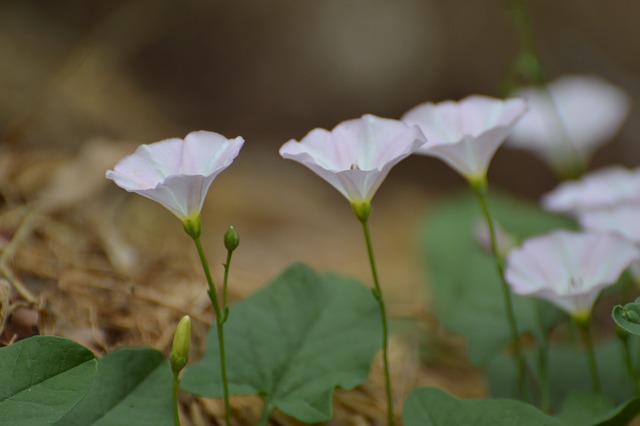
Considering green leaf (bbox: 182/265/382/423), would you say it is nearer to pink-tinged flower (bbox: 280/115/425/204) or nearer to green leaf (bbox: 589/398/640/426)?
pink-tinged flower (bbox: 280/115/425/204)

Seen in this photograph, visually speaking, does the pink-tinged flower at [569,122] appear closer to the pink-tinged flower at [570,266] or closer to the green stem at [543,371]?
the green stem at [543,371]

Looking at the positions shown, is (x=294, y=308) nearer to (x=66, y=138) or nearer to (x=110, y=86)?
(x=66, y=138)

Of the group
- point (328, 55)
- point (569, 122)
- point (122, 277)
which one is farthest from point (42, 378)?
point (328, 55)

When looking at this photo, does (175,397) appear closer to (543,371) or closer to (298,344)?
(298,344)

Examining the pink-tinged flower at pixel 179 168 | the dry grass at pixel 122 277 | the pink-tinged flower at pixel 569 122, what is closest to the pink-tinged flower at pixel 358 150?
the pink-tinged flower at pixel 179 168

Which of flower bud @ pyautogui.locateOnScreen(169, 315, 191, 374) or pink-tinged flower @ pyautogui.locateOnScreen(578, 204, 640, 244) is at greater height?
pink-tinged flower @ pyautogui.locateOnScreen(578, 204, 640, 244)

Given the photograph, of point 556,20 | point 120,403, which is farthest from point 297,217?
point 120,403

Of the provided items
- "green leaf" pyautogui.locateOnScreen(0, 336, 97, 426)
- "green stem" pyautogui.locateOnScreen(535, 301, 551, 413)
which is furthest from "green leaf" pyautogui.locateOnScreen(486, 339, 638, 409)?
"green leaf" pyautogui.locateOnScreen(0, 336, 97, 426)
